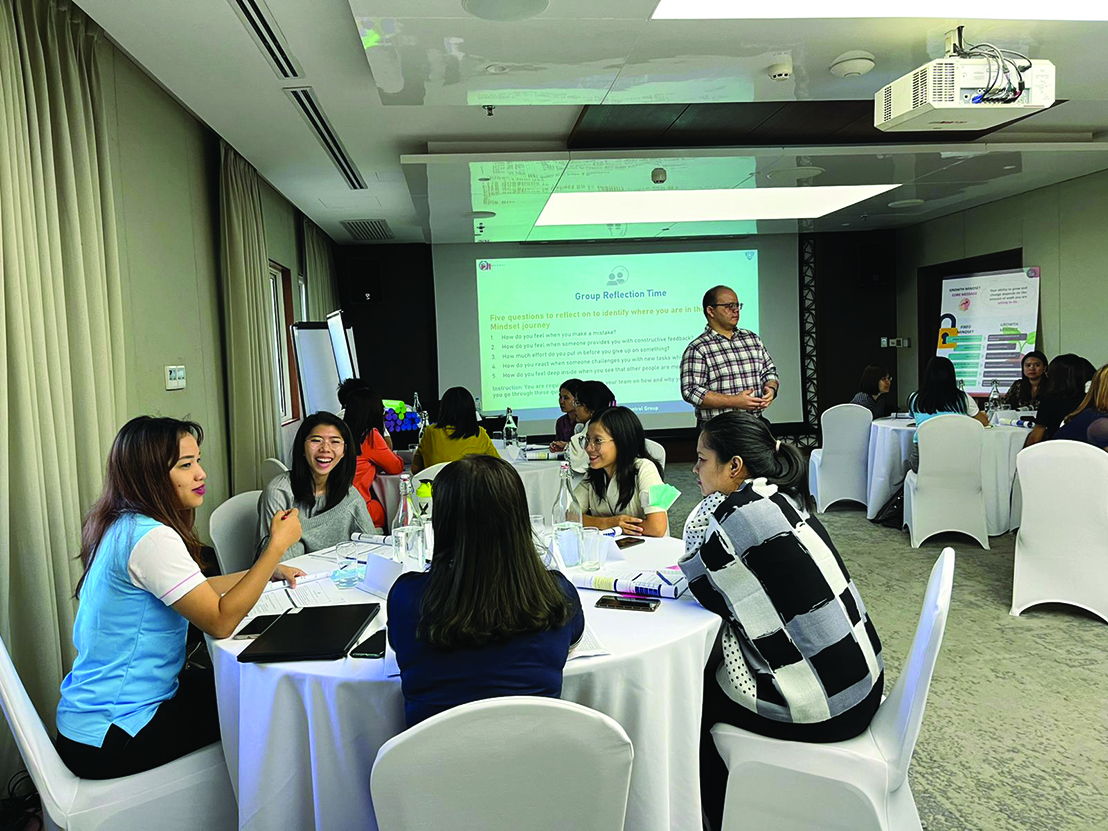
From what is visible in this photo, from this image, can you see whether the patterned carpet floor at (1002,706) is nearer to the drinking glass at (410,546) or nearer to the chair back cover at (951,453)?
the chair back cover at (951,453)

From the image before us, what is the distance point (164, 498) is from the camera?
208 centimetres

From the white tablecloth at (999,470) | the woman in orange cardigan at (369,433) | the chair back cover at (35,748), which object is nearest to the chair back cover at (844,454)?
the white tablecloth at (999,470)

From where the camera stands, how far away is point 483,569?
5.26ft

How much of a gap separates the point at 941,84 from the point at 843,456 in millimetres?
3995

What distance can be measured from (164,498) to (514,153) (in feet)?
13.9

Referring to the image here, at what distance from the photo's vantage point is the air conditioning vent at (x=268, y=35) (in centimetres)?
322

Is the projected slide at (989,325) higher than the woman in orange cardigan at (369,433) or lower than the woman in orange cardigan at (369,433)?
higher

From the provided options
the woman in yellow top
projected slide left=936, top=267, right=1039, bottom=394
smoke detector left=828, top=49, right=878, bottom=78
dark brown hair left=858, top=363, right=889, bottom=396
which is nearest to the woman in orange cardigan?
the woman in yellow top

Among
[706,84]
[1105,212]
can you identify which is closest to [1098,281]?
[1105,212]

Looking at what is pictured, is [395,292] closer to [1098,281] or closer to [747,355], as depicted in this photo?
[747,355]

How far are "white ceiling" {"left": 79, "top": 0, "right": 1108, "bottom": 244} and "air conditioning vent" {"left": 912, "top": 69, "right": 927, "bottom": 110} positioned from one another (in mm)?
302

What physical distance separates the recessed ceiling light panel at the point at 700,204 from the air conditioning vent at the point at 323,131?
1746mm

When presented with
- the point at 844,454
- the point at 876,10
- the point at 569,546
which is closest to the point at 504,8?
the point at 876,10

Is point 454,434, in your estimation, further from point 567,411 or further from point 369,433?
point 567,411
